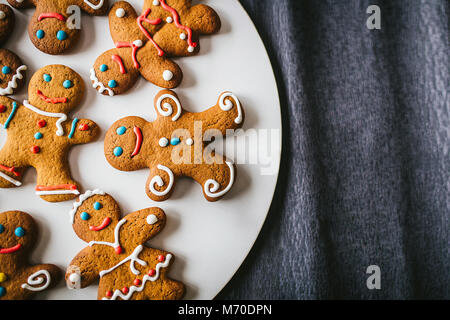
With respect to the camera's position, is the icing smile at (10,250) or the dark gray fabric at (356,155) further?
the dark gray fabric at (356,155)

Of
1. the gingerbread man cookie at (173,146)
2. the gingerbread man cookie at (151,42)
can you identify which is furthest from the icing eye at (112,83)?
the gingerbread man cookie at (173,146)

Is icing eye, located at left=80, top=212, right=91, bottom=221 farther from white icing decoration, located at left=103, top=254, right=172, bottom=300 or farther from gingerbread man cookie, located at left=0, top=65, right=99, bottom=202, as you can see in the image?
white icing decoration, located at left=103, top=254, right=172, bottom=300

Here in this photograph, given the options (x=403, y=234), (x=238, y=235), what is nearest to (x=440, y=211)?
(x=403, y=234)

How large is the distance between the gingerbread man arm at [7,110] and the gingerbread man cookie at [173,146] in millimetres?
288

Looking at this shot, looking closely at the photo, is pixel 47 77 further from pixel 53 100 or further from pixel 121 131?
pixel 121 131

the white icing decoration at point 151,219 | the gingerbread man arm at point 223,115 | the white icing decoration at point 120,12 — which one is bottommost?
the white icing decoration at point 151,219

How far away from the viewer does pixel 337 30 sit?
3.44ft

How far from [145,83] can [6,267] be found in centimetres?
67

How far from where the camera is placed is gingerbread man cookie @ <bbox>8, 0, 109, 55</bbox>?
3.14 feet

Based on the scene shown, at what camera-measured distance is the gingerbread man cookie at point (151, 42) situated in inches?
37.5

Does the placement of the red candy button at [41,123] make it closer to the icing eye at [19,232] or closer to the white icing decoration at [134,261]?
the icing eye at [19,232]

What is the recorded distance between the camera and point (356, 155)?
1.02m

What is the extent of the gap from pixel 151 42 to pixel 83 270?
705mm

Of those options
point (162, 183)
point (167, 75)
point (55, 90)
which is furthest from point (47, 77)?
point (162, 183)
